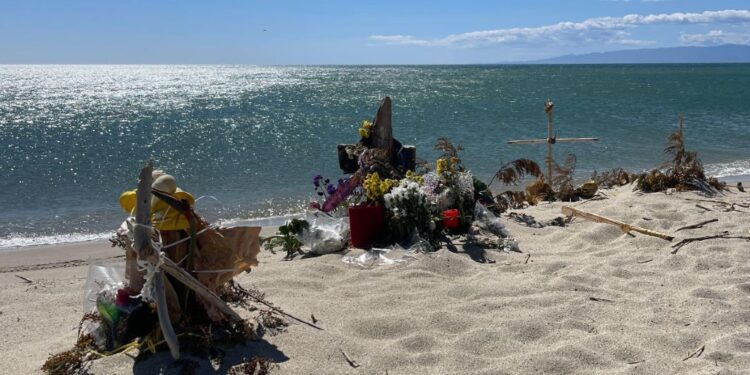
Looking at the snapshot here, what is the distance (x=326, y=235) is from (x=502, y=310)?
228 centimetres

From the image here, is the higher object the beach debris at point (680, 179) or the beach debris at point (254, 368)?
the beach debris at point (680, 179)

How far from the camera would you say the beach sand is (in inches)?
161

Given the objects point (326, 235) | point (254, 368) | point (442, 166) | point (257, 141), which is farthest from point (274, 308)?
point (257, 141)

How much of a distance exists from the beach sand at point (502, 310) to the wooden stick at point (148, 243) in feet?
0.78

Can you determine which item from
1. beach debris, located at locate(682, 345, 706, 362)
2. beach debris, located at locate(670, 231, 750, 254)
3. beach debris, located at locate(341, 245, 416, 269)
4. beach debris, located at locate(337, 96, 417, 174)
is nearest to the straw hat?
beach debris, located at locate(341, 245, 416, 269)

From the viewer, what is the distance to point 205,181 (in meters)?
15.0

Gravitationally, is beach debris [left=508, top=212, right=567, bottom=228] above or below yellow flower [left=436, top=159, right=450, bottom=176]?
below

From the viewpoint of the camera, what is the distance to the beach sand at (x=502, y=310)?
4102 millimetres

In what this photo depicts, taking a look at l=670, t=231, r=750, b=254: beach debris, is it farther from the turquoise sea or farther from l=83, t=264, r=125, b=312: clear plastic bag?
the turquoise sea

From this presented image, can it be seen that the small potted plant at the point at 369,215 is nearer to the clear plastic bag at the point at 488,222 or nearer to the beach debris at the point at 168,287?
the clear plastic bag at the point at 488,222

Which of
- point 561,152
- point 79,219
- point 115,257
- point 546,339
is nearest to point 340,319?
point 546,339

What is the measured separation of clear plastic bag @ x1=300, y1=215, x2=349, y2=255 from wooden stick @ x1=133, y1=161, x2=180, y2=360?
279 centimetres

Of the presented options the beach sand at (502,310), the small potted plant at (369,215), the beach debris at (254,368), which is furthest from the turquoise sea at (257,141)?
the beach debris at (254,368)

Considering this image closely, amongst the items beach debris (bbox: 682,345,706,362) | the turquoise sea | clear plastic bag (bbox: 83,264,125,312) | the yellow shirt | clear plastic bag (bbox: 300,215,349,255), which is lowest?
the turquoise sea
